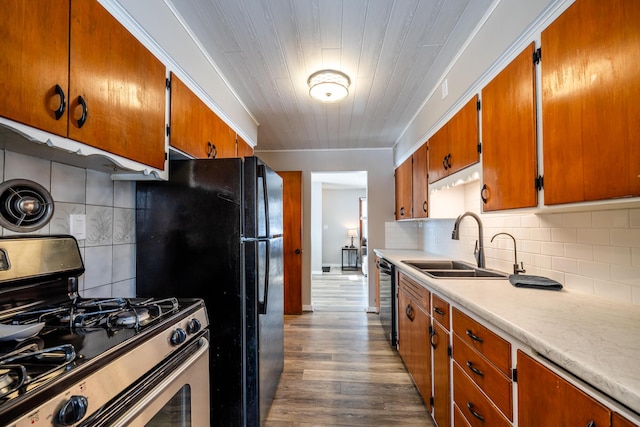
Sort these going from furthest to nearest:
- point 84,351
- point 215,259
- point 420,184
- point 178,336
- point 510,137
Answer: point 420,184, point 215,259, point 510,137, point 178,336, point 84,351

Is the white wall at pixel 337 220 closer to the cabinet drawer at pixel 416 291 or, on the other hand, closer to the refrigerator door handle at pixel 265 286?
the cabinet drawer at pixel 416 291

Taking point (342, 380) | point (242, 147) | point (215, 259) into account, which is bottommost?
point (342, 380)

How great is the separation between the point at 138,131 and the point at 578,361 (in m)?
1.71

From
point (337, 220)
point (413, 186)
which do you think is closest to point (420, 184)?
point (413, 186)

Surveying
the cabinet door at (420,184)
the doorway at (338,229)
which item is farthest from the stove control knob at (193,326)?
the doorway at (338,229)

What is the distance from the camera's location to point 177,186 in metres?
1.60

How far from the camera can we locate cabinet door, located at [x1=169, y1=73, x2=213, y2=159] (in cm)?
159

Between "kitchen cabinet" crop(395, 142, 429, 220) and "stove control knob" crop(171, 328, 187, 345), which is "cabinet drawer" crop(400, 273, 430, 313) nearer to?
"kitchen cabinet" crop(395, 142, 429, 220)

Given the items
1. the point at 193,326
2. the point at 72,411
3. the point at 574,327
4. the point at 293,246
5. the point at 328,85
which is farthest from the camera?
the point at 293,246

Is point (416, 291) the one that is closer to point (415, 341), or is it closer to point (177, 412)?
point (415, 341)

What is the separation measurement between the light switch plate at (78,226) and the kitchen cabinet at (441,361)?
1.82m

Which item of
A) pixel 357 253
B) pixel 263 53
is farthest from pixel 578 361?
pixel 357 253

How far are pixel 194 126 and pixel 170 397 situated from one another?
1470mm

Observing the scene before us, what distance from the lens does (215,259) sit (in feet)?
5.16
